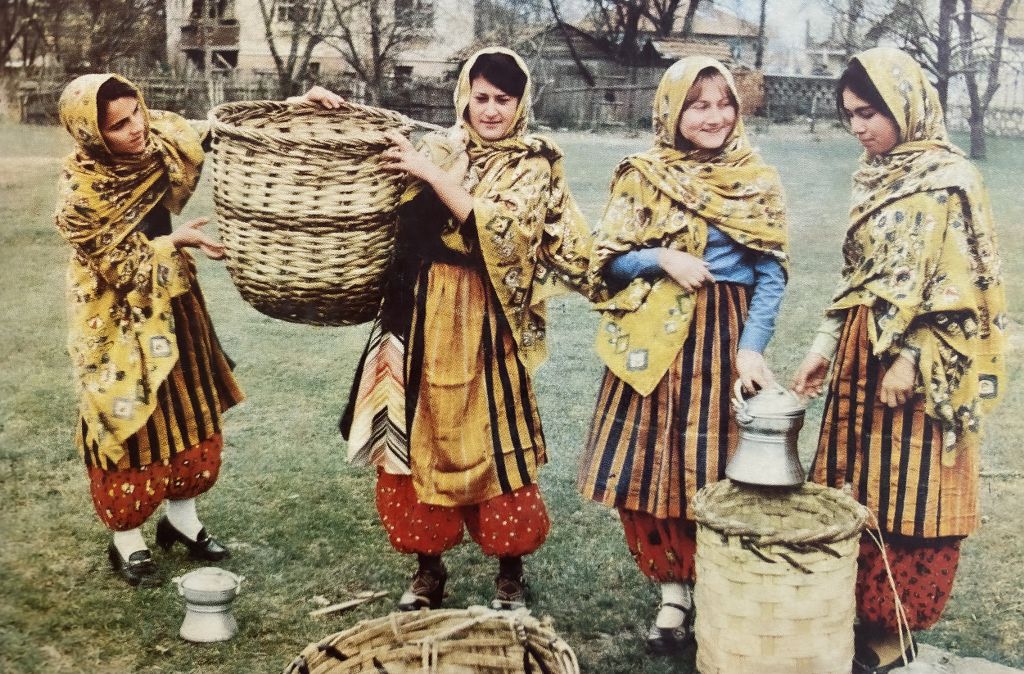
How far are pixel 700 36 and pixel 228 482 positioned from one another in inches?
85.4

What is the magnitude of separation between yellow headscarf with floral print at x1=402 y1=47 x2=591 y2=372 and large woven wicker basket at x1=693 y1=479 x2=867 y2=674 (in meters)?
0.77

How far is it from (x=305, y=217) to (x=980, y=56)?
6.48ft

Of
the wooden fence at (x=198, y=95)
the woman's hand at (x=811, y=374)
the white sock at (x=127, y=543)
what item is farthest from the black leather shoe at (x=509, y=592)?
the wooden fence at (x=198, y=95)

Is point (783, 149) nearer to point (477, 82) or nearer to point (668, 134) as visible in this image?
point (668, 134)

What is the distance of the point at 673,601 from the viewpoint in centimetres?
318

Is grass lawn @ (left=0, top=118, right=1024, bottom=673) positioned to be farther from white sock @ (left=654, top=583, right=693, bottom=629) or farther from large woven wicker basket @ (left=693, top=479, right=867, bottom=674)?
large woven wicker basket @ (left=693, top=479, right=867, bottom=674)

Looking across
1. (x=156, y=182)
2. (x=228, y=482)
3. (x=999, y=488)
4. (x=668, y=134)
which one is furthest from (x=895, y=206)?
(x=228, y=482)

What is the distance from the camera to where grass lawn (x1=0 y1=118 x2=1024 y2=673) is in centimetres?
304

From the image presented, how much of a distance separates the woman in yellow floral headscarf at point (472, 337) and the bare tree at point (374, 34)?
451 millimetres

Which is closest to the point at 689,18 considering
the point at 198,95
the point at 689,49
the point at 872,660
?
the point at 689,49

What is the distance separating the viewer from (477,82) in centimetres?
302

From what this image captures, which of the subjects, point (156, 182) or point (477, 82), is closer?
point (477, 82)

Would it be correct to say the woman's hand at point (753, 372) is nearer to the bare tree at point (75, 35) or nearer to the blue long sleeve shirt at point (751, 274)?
the blue long sleeve shirt at point (751, 274)

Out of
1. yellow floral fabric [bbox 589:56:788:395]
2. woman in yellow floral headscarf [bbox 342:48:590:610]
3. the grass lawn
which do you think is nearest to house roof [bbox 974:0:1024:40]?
the grass lawn
